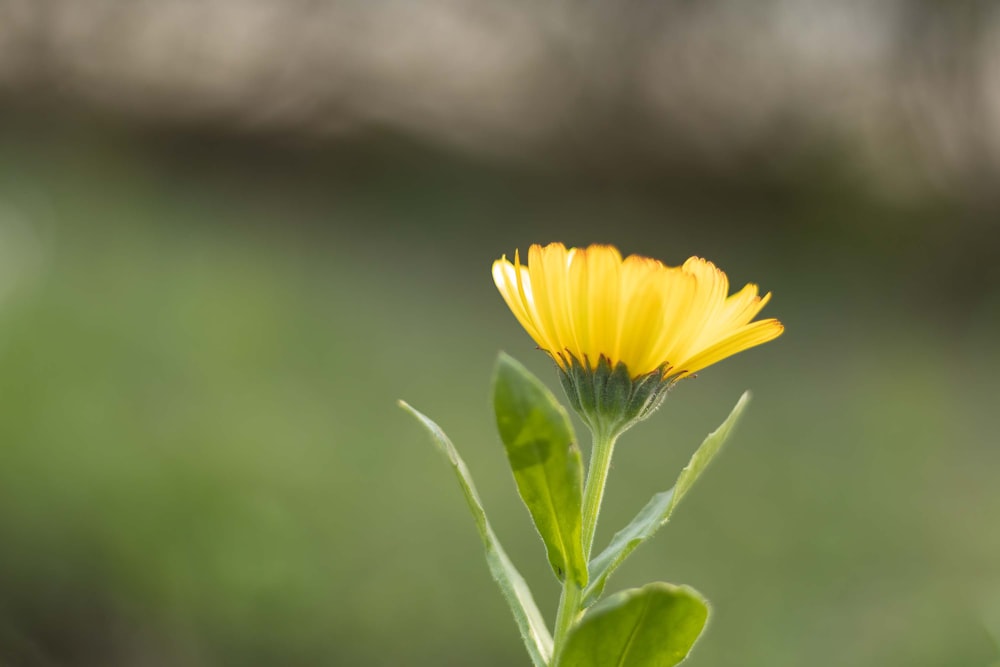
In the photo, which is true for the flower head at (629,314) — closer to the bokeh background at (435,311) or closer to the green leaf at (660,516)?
the green leaf at (660,516)

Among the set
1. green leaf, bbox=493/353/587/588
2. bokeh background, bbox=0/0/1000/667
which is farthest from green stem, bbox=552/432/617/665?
bokeh background, bbox=0/0/1000/667

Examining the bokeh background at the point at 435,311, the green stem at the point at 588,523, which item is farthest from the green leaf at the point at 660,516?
the bokeh background at the point at 435,311

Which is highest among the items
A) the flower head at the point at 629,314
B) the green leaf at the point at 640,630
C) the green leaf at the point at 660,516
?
the flower head at the point at 629,314

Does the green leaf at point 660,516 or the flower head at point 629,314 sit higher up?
the flower head at point 629,314

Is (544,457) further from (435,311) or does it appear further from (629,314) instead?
(435,311)

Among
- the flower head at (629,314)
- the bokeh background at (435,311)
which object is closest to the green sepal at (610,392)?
the flower head at (629,314)

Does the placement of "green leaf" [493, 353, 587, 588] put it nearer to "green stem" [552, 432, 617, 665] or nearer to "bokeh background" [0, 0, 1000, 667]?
"green stem" [552, 432, 617, 665]

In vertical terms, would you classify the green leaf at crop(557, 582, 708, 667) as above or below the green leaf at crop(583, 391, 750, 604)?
below

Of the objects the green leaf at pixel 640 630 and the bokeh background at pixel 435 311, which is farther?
the bokeh background at pixel 435 311
